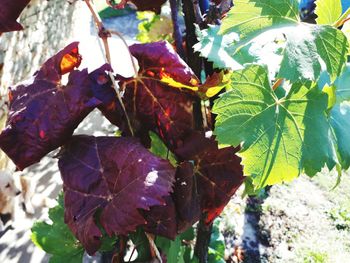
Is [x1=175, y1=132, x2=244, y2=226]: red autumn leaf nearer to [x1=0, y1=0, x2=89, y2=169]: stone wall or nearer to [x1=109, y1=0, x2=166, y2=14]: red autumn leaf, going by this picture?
[x1=109, y1=0, x2=166, y2=14]: red autumn leaf

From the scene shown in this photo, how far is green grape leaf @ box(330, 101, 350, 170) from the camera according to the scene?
78 cm

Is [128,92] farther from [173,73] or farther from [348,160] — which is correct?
[348,160]

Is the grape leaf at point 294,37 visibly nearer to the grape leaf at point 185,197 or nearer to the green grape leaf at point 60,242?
the grape leaf at point 185,197

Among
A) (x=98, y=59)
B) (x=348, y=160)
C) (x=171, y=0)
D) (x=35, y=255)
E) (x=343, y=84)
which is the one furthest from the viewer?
(x=35, y=255)

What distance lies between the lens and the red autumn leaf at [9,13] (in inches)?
32.0

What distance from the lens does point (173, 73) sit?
0.85 m

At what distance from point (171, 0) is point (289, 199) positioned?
8.63ft

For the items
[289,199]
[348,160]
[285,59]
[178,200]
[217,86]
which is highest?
[285,59]

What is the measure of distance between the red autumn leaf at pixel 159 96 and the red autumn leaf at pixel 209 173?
0.12 ft

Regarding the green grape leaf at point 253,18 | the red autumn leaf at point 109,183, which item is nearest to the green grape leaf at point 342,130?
the green grape leaf at point 253,18

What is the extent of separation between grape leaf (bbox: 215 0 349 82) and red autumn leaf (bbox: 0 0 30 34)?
1.41ft

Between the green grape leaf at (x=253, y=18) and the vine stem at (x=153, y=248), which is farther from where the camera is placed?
the vine stem at (x=153, y=248)

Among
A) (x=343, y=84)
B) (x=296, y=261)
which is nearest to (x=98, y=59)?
(x=343, y=84)

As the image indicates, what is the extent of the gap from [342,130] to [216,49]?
29 centimetres
